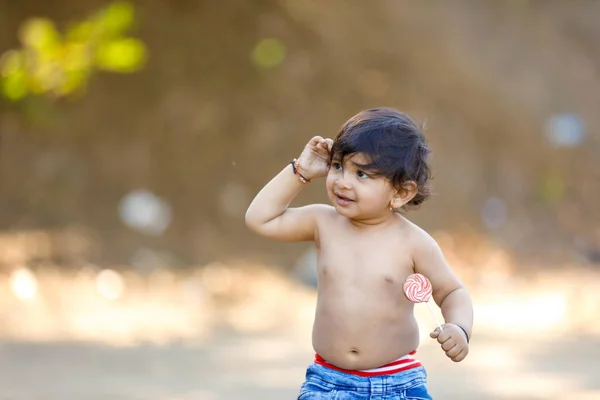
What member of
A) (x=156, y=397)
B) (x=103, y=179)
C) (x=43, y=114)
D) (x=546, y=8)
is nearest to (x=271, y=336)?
(x=156, y=397)

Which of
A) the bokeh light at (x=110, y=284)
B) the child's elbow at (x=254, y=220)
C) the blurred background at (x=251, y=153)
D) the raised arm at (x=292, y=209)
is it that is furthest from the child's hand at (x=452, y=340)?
the bokeh light at (x=110, y=284)

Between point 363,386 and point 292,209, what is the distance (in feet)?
1.82

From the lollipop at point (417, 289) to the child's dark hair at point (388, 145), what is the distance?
26 cm

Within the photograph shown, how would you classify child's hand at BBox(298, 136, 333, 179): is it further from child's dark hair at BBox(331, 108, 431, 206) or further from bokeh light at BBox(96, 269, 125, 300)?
bokeh light at BBox(96, 269, 125, 300)

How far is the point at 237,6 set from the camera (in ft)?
29.4

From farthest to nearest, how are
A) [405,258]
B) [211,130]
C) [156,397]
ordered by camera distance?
1. [211,130]
2. [156,397]
3. [405,258]

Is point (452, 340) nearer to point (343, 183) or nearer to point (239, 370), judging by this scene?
point (343, 183)

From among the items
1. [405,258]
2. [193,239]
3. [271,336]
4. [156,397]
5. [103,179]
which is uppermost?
[103,179]

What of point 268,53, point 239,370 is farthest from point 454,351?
point 268,53

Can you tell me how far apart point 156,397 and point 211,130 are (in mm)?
4212

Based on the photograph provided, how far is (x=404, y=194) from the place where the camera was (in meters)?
2.65

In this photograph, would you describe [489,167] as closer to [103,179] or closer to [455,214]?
[455,214]

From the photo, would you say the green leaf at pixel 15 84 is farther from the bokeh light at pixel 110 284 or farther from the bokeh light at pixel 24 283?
the bokeh light at pixel 110 284

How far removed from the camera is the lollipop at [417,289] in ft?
8.21
